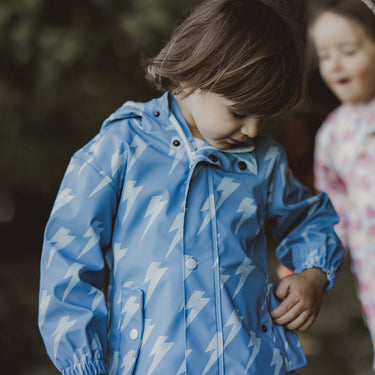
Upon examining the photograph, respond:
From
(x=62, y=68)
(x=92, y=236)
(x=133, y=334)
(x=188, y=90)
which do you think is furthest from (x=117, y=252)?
(x=62, y=68)

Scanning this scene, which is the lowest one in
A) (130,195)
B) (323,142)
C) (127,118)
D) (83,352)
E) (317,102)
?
(317,102)

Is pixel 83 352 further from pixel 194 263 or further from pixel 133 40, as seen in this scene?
pixel 133 40

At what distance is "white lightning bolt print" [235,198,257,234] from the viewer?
131 cm

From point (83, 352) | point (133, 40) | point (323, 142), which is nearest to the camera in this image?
point (83, 352)

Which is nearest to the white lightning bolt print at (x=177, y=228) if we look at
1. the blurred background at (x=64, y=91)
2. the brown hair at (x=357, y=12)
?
the brown hair at (x=357, y=12)

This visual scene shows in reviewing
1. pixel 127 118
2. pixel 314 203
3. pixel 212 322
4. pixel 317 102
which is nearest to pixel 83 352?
pixel 212 322

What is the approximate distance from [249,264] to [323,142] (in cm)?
103

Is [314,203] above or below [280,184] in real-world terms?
below

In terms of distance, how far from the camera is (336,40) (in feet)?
6.27

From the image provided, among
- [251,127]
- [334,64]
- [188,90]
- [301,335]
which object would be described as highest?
[188,90]

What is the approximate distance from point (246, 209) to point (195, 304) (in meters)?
0.27

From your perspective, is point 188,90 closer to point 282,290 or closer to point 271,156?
point 271,156

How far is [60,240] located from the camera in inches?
47.6

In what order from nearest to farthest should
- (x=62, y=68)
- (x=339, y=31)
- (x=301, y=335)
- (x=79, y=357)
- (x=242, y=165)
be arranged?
(x=79, y=357) < (x=242, y=165) < (x=339, y=31) < (x=62, y=68) < (x=301, y=335)
